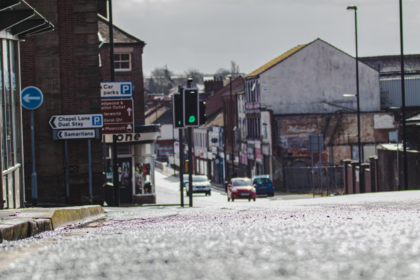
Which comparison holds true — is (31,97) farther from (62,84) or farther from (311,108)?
(311,108)

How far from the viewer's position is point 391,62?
78.3 m

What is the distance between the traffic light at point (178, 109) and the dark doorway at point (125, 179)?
1662 centimetres

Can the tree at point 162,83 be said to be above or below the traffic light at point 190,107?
above

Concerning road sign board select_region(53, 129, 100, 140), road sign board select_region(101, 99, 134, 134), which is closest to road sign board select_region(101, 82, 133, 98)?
road sign board select_region(101, 99, 134, 134)

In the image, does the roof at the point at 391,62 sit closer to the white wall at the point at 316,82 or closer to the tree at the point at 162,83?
the white wall at the point at 316,82

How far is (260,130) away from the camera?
59.2m

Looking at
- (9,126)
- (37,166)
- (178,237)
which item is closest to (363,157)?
(37,166)

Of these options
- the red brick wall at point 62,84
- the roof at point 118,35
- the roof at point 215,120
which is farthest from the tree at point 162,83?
the red brick wall at point 62,84

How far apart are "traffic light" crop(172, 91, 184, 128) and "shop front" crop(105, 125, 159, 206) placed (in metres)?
15.2

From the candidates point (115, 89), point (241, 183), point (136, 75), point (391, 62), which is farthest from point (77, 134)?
point (391, 62)

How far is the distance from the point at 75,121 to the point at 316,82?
131 ft

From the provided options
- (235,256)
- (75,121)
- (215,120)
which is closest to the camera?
(235,256)

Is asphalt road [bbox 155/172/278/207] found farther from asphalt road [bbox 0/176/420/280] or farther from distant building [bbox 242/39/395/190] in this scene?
asphalt road [bbox 0/176/420/280]

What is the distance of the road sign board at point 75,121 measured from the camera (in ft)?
62.3
